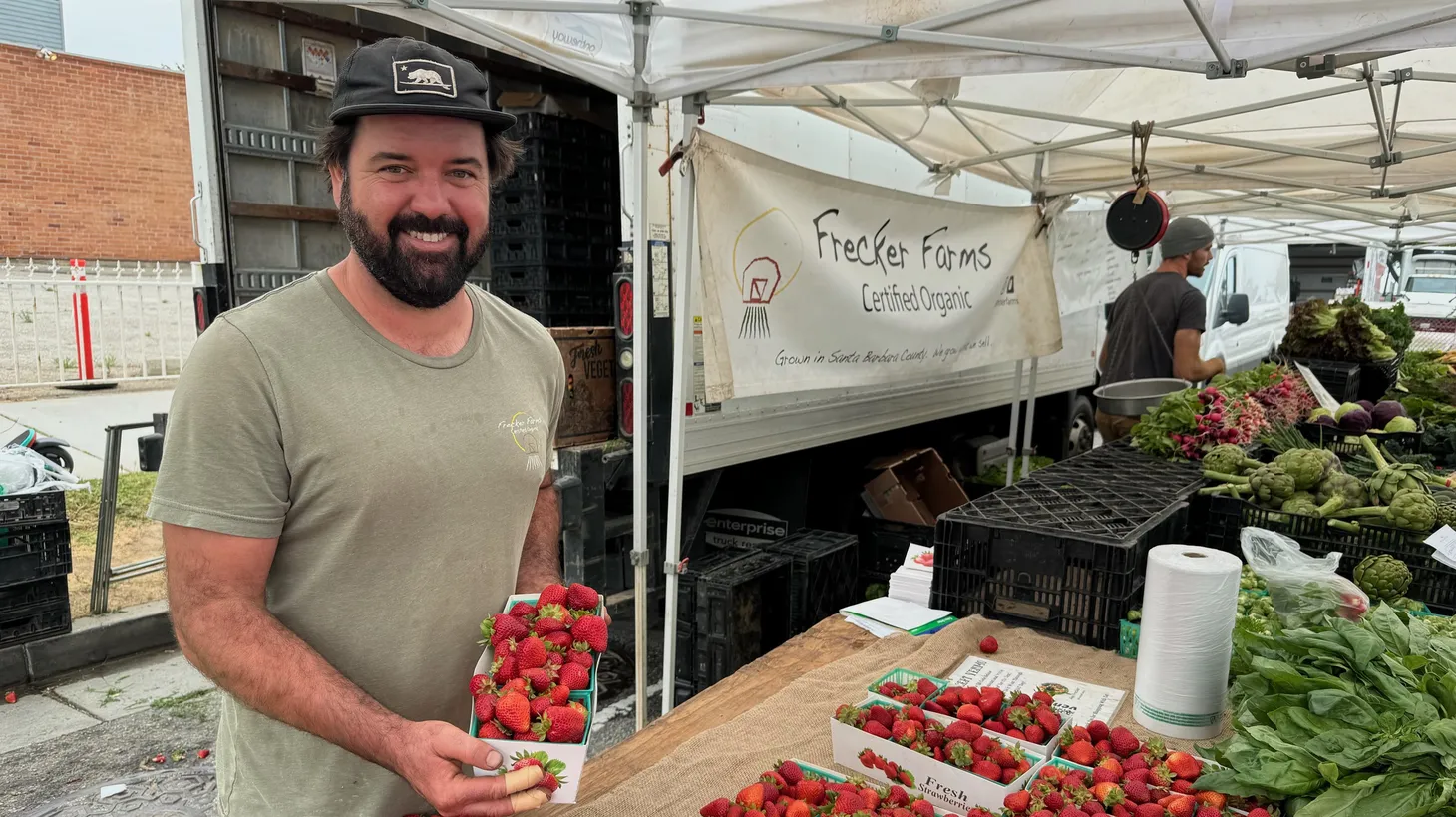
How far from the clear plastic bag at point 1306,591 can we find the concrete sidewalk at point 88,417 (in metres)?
9.33

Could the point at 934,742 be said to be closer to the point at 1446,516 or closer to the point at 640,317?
the point at 640,317

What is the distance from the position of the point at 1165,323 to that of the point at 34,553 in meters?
6.27

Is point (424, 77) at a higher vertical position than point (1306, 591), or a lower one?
higher

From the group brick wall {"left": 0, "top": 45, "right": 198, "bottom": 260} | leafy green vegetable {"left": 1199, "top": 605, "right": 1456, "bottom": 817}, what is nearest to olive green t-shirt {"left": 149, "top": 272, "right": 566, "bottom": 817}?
leafy green vegetable {"left": 1199, "top": 605, "right": 1456, "bottom": 817}

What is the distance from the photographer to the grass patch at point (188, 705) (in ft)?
13.9

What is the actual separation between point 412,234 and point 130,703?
397 centimetres

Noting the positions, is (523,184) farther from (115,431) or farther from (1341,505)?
(1341,505)

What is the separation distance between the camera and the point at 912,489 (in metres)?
6.16

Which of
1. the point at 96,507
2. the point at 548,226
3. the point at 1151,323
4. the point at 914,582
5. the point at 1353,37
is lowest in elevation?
the point at 96,507

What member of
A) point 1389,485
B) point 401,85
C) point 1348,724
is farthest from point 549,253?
point 1348,724

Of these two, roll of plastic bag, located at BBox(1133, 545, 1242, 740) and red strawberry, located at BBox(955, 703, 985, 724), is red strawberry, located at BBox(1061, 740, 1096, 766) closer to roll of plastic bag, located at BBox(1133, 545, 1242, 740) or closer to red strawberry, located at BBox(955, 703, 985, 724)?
red strawberry, located at BBox(955, 703, 985, 724)

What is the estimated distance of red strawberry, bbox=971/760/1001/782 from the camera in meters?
1.67

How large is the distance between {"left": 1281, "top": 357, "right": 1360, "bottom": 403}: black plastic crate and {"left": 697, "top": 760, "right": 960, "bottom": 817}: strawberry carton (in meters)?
5.50

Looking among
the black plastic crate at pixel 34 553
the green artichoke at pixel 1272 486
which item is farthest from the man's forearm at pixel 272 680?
the black plastic crate at pixel 34 553
